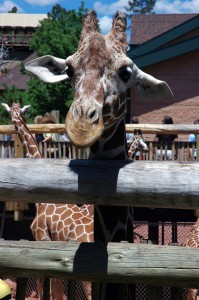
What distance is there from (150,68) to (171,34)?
1.18m

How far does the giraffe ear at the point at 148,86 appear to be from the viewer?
3837 mm

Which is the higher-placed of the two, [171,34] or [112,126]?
[171,34]

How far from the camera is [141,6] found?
91.1 meters

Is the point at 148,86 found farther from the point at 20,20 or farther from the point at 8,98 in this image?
the point at 20,20

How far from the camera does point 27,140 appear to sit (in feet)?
24.0

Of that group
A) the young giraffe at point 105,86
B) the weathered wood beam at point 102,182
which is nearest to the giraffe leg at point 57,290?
the young giraffe at point 105,86

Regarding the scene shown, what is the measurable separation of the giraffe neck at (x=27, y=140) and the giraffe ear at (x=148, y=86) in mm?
3298

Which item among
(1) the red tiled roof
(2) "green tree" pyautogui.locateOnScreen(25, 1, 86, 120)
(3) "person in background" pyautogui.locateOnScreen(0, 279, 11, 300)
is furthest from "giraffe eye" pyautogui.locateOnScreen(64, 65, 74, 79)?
(2) "green tree" pyautogui.locateOnScreen(25, 1, 86, 120)

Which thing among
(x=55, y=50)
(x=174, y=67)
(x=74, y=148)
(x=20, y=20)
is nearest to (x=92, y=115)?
(x=74, y=148)

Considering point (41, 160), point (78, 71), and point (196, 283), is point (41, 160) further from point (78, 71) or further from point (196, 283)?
point (196, 283)

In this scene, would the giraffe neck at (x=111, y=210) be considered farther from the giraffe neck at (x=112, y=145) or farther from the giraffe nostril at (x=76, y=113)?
the giraffe nostril at (x=76, y=113)

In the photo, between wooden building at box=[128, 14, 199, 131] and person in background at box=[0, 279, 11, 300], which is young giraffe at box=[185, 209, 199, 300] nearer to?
person in background at box=[0, 279, 11, 300]

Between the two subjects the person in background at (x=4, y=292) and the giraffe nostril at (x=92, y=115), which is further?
the person in background at (x=4, y=292)

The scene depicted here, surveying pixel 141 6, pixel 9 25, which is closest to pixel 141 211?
pixel 9 25
